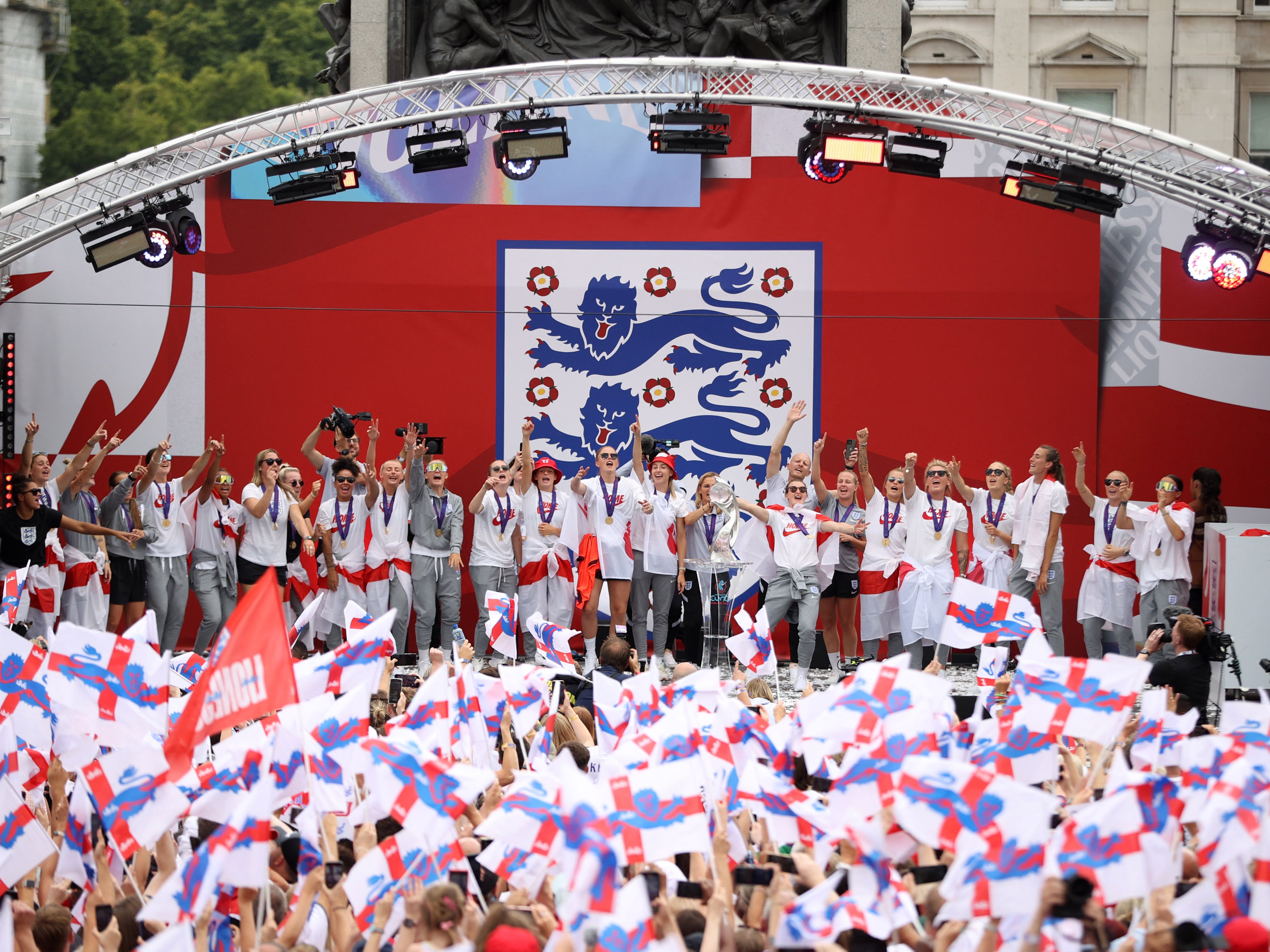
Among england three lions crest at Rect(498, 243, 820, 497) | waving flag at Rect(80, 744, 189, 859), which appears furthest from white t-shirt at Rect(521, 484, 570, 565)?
waving flag at Rect(80, 744, 189, 859)

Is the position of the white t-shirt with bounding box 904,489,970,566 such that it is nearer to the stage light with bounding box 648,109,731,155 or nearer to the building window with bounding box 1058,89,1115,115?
the stage light with bounding box 648,109,731,155

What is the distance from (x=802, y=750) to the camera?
486 cm

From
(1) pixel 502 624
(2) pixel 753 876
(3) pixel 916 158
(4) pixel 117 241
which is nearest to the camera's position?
(2) pixel 753 876

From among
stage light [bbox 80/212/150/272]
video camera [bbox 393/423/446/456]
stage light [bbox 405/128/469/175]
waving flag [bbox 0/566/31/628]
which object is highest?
stage light [bbox 405/128/469/175]

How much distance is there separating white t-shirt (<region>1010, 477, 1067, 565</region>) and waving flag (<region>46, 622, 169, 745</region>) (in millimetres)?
7286

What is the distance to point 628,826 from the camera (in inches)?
160

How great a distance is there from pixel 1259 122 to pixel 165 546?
83.6ft

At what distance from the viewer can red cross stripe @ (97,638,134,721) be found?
16.5ft

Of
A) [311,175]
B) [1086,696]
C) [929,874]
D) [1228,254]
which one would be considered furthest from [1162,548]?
[929,874]

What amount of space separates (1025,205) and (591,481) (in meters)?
4.40

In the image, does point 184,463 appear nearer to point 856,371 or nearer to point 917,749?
point 856,371

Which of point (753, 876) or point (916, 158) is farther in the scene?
point (916, 158)

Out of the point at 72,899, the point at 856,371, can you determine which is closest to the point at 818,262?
the point at 856,371

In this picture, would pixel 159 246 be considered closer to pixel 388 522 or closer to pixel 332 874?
pixel 388 522
